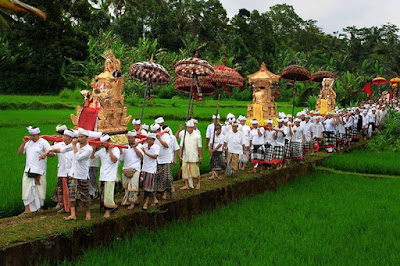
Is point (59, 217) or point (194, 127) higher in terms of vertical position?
point (194, 127)

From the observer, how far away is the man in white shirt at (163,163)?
21.8 ft

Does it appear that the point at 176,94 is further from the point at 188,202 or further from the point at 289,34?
the point at 289,34

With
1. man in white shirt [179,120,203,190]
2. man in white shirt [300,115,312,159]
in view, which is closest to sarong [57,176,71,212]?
man in white shirt [179,120,203,190]

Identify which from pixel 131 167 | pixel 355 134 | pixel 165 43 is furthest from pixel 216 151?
pixel 165 43

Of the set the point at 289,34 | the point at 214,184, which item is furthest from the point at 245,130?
the point at 289,34

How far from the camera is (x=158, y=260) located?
15.4 ft

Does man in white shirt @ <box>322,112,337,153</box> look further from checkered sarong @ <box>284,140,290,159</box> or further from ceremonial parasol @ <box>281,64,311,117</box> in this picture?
checkered sarong @ <box>284,140,290,159</box>

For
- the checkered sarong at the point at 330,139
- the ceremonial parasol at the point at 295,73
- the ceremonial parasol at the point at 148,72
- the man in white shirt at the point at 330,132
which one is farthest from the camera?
the checkered sarong at the point at 330,139

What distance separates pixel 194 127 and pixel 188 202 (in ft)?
4.67

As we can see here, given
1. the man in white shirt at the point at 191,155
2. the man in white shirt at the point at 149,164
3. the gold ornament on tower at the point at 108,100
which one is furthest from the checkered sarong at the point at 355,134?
the man in white shirt at the point at 149,164

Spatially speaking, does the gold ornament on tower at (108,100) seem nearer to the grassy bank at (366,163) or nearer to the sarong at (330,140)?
the grassy bank at (366,163)

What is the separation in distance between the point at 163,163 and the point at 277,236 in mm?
2140

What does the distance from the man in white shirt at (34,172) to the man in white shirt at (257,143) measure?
4.86 meters

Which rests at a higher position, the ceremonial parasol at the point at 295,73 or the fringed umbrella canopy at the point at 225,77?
the ceremonial parasol at the point at 295,73
